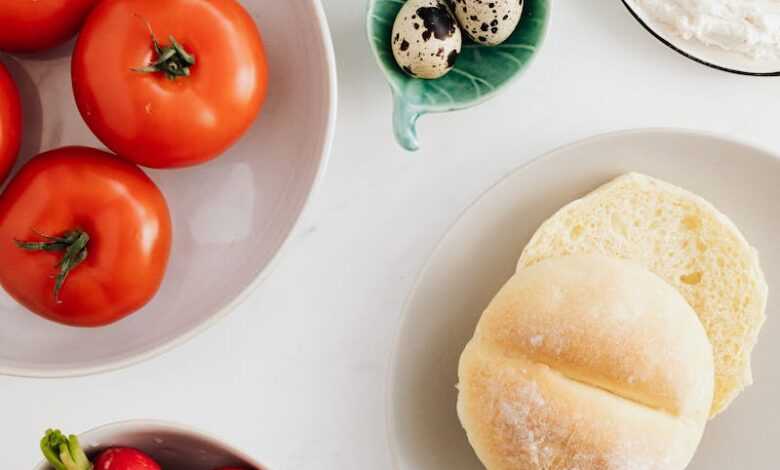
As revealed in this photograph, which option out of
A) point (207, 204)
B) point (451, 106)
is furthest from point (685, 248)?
point (207, 204)

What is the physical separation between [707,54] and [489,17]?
25 centimetres

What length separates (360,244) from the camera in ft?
3.78

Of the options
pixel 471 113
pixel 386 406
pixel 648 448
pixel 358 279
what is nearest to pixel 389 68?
pixel 471 113

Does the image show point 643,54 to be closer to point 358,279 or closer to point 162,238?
point 358,279

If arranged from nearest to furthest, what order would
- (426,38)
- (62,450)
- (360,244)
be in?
(62,450), (426,38), (360,244)

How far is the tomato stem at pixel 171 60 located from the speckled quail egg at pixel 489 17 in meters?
0.28

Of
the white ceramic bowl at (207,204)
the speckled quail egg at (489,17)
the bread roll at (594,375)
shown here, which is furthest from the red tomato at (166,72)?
the bread roll at (594,375)

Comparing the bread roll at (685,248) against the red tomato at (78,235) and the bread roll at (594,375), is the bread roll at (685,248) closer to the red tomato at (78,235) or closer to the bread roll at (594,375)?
the bread roll at (594,375)

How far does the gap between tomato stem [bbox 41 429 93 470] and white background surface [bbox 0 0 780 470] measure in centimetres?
20

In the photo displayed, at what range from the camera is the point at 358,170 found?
1148 mm

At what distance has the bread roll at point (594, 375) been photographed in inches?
39.7

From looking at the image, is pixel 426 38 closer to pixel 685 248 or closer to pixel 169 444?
pixel 685 248

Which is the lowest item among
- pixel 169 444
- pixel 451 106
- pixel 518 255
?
pixel 169 444

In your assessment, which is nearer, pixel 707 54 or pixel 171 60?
pixel 171 60
